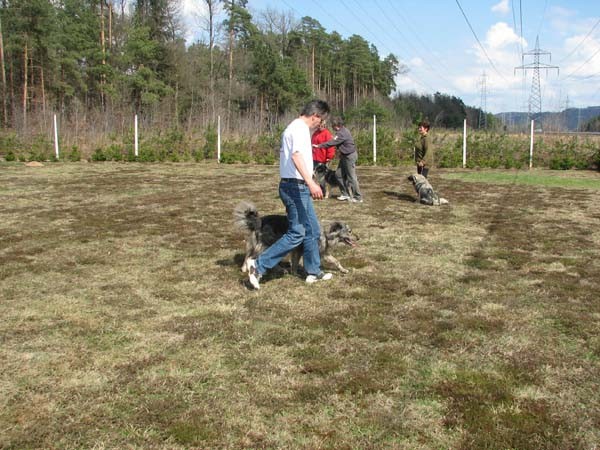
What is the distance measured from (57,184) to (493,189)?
10945 mm

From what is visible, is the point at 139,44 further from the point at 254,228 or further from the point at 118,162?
the point at 254,228

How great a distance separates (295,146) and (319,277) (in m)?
1.48

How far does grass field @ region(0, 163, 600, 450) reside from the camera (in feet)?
9.33

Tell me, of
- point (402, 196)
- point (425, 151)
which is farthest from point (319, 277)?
point (402, 196)

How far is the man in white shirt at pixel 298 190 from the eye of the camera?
484 cm

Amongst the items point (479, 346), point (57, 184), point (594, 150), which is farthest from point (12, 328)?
point (594, 150)

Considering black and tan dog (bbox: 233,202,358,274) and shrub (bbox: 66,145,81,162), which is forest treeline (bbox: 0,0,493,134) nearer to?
shrub (bbox: 66,145,81,162)

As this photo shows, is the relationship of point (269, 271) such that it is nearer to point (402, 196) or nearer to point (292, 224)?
point (292, 224)

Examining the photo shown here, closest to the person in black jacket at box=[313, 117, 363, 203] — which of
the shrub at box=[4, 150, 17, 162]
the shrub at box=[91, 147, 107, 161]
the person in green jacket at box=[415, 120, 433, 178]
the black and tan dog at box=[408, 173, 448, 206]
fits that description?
the black and tan dog at box=[408, 173, 448, 206]

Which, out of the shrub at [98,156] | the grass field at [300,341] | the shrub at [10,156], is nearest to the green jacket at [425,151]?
the grass field at [300,341]

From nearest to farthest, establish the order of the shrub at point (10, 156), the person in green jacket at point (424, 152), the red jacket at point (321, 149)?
the person in green jacket at point (424, 152) → the red jacket at point (321, 149) → the shrub at point (10, 156)

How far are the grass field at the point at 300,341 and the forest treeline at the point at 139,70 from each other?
58.0 feet

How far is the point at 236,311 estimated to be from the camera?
460 centimetres

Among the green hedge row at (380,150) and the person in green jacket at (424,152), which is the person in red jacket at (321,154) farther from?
the green hedge row at (380,150)
